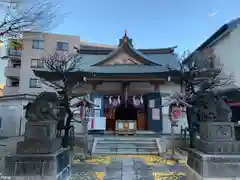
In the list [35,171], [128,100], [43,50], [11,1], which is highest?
[43,50]

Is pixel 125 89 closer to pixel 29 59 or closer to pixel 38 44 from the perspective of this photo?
pixel 29 59

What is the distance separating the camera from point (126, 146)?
9.26 m

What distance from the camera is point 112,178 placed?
5.35m

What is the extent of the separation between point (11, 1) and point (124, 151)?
7.41 meters

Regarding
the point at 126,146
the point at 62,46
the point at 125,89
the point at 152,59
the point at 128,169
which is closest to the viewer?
the point at 128,169

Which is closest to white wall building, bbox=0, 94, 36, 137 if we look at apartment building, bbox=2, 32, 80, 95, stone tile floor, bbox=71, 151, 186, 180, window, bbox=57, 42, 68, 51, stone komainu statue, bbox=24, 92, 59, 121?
apartment building, bbox=2, 32, 80, 95

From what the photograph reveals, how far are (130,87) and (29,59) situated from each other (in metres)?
15.2

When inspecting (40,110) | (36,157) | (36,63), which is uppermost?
(36,63)

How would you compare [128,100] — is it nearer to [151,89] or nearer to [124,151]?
[151,89]

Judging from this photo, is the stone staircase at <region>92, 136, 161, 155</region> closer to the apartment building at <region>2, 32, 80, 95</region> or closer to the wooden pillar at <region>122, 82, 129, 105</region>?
the wooden pillar at <region>122, 82, 129, 105</region>

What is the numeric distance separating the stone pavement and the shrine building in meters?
4.98

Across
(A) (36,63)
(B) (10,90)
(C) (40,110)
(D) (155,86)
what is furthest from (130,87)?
(B) (10,90)

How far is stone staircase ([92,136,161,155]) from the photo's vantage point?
28.2 feet

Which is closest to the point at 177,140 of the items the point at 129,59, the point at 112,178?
the point at 112,178
